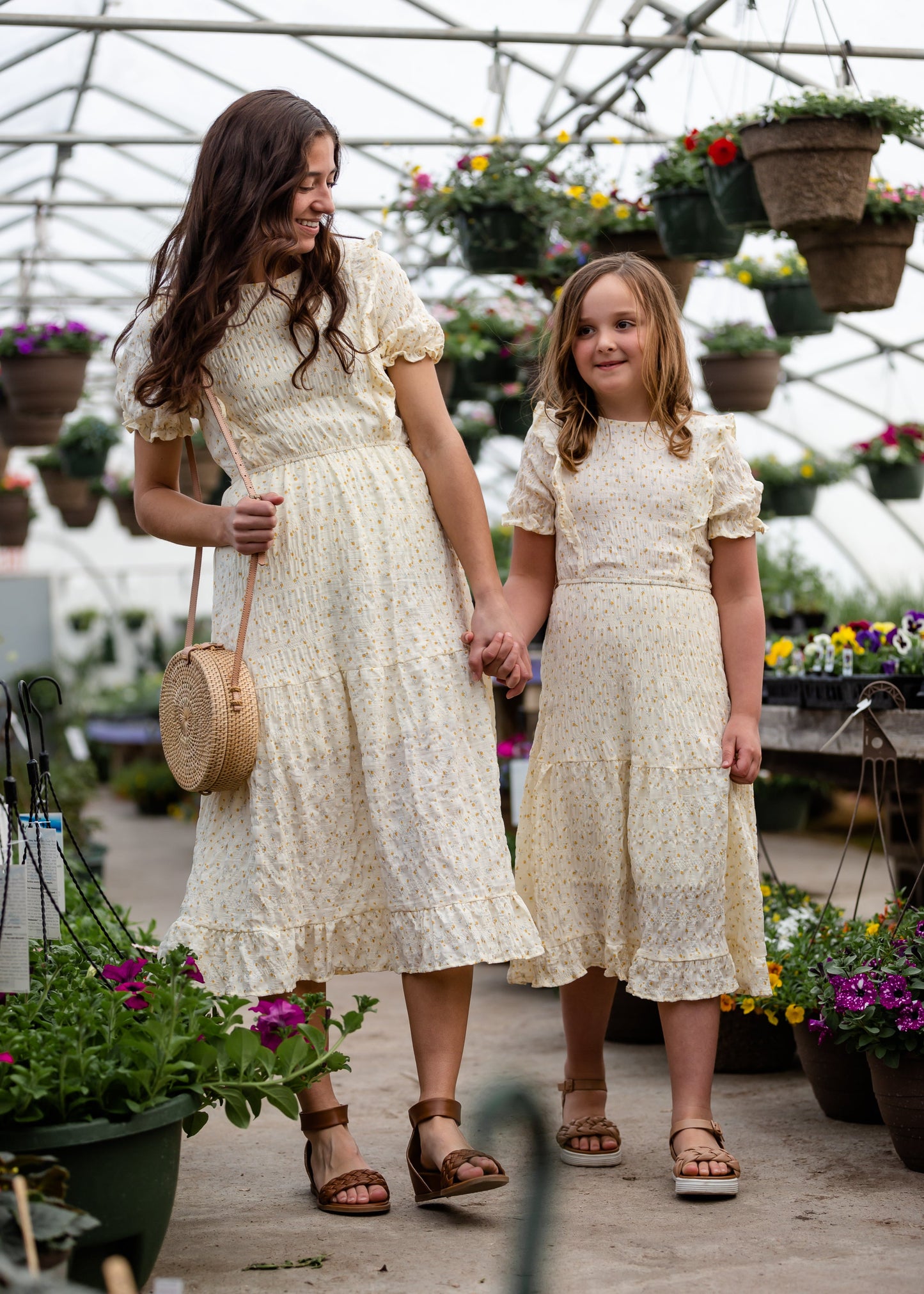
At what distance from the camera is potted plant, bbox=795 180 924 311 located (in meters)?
4.14

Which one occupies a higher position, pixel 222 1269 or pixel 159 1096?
pixel 159 1096

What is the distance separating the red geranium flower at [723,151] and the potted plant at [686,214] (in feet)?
1.08

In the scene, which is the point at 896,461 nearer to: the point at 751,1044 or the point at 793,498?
the point at 793,498

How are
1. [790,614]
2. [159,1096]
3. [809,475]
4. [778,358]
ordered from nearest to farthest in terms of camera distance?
[159,1096], [790,614], [778,358], [809,475]

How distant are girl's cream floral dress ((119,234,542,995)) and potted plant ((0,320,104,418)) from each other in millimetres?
4831

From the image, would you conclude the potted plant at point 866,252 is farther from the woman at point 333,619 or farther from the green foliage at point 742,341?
the green foliage at point 742,341

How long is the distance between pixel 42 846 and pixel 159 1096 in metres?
0.50


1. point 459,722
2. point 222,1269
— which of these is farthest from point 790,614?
point 222,1269

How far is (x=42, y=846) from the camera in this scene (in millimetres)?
2148

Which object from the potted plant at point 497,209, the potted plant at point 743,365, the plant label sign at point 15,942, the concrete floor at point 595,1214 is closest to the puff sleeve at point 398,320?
the plant label sign at point 15,942

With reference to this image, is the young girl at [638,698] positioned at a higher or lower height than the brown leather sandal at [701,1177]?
higher

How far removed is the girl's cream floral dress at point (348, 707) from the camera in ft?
7.10

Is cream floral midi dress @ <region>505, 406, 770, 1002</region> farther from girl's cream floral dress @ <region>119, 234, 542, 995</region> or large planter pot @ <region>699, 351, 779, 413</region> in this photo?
large planter pot @ <region>699, 351, 779, 413</region>

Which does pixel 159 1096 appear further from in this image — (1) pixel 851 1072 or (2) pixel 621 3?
(2) pixel 621 3
